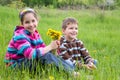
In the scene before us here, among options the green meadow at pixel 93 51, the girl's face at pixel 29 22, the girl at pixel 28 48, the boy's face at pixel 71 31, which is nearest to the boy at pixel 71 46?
the boy's face at pixel 71 31

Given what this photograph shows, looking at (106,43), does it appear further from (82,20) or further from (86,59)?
(82,20)

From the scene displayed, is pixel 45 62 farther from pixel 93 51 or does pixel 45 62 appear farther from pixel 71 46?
pixel 93 51

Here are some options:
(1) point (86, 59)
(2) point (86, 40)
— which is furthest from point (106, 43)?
(1) point (86, 59)

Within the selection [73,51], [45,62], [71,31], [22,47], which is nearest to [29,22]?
[22,47]

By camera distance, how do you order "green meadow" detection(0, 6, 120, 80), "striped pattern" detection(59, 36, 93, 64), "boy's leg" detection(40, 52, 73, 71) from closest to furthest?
"green meadow" detection(0, 6, 120, 80)
"boy's leg" detection(40, 52, 73, 71)
"striped pattern" detection(59, 36, 93, 64)

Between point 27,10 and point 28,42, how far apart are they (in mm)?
410

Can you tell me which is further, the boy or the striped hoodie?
the boy

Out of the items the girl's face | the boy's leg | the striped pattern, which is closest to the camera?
the boy's leg

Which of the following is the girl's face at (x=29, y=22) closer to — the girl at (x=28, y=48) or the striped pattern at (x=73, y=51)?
the girl at (x=28, y=48)

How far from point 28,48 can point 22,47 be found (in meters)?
0.08

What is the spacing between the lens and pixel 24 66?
4.24 m

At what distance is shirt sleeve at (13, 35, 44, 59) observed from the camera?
417 centimetres

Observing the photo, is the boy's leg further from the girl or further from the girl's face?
the girl's face

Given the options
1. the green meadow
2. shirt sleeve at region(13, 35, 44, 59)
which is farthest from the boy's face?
shirt sleeve at region(13, 35, 44, 59)
